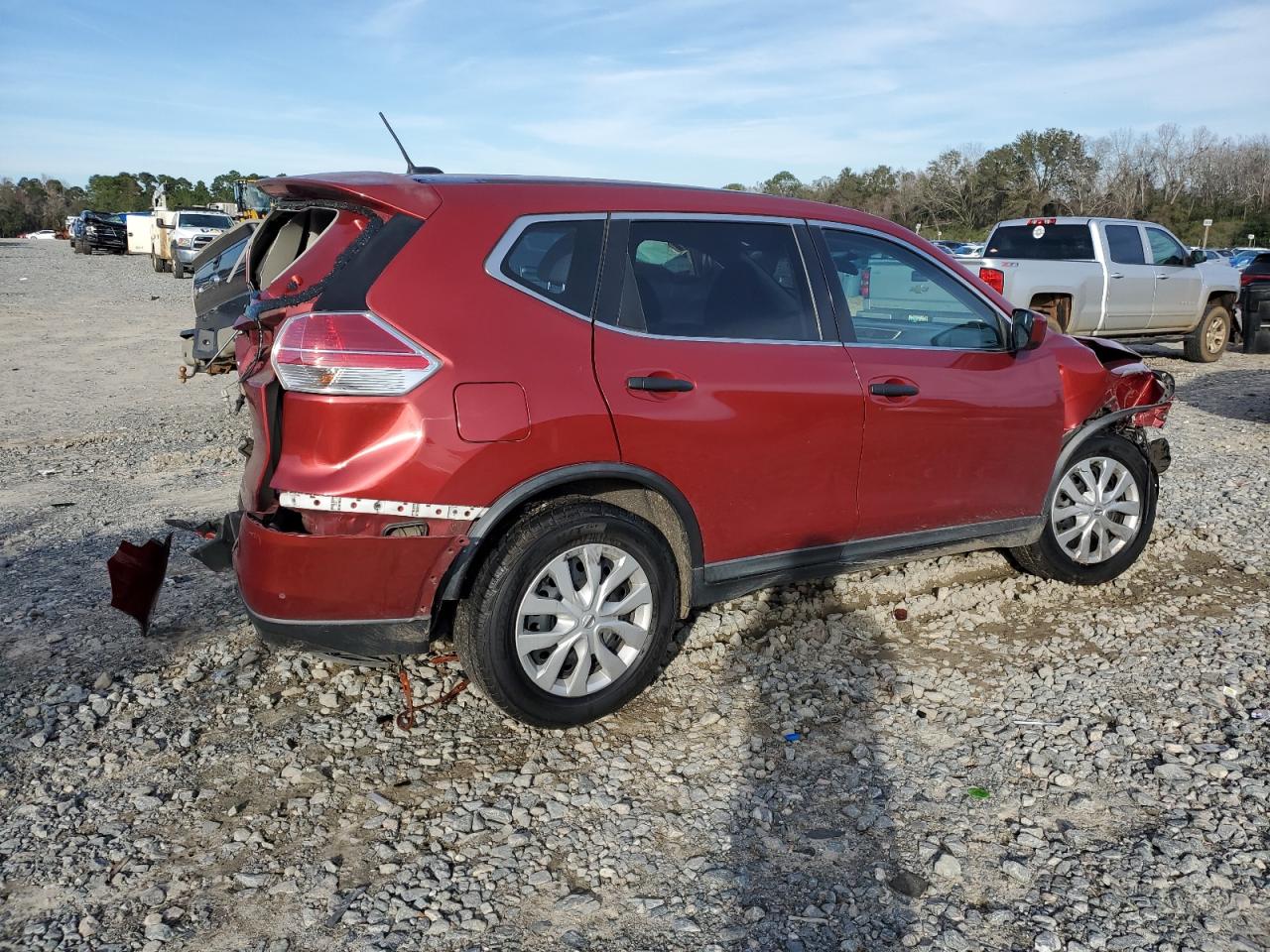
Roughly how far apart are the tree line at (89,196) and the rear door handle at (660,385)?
85.6m

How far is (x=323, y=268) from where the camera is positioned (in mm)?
3613

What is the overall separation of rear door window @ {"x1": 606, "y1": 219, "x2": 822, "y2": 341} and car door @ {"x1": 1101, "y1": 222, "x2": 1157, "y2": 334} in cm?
1034

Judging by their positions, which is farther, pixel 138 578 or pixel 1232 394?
pixel 1232 394

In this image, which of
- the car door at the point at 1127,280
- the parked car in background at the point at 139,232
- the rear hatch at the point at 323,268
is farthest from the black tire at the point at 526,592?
the parked car in background at the point at 139,232

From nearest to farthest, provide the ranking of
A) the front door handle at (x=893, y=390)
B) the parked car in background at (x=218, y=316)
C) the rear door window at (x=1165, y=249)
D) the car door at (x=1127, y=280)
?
the front door handle at (x=893, y=390), the parked car in background at (x=218, y=316), the car door at (x=1127, y=280), the rear door window at (x=1165, y=249)

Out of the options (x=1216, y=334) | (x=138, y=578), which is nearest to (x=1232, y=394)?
(x=1216, y=334)

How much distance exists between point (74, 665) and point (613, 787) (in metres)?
2.32

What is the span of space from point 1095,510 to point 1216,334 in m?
11.7

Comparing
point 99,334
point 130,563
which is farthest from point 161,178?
point 130,563

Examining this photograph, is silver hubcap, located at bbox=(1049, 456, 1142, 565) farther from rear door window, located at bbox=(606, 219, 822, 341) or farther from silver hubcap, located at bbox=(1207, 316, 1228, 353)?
silver hubcap, located at bbox=(1207, 316, 1228, 353)

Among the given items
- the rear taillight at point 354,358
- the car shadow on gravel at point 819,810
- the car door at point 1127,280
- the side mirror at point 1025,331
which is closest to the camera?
the car shadow on gravel at point 819,810

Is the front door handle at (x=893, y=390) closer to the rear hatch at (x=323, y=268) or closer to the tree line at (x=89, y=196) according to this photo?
the rear hatch at (x=323, y=268)

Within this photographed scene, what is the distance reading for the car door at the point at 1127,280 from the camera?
43.1 feet

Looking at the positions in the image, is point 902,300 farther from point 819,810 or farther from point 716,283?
point 819,810
